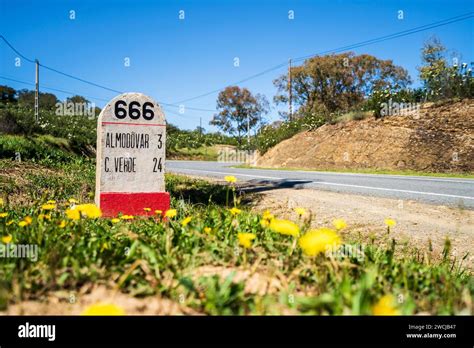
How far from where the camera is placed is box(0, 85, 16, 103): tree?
50225 millimetres

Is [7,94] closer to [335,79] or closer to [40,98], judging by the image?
[40,98]

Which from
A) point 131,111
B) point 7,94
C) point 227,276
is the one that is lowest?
point 227,276

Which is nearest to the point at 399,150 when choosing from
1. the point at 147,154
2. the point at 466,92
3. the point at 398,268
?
the point at 466,92

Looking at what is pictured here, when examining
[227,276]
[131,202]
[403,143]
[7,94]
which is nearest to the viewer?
[227,276]

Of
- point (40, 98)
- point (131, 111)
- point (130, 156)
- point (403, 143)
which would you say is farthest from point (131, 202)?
point (40, 98)

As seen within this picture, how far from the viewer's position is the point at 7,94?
51.5 meters

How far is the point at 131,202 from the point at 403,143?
15127 mm

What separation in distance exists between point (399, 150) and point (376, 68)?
23.7 meters

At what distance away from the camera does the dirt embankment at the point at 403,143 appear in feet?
50.5

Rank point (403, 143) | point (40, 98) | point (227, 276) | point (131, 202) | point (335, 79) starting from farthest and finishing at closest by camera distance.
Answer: point (40, 98)
point (335, 79)
point (403, 143)
point (131, 202)
point (227, 276)

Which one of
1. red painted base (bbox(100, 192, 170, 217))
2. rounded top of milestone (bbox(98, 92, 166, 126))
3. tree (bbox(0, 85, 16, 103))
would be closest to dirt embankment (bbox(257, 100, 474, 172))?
red painted base (bbox(100, 192, 170, 217))
